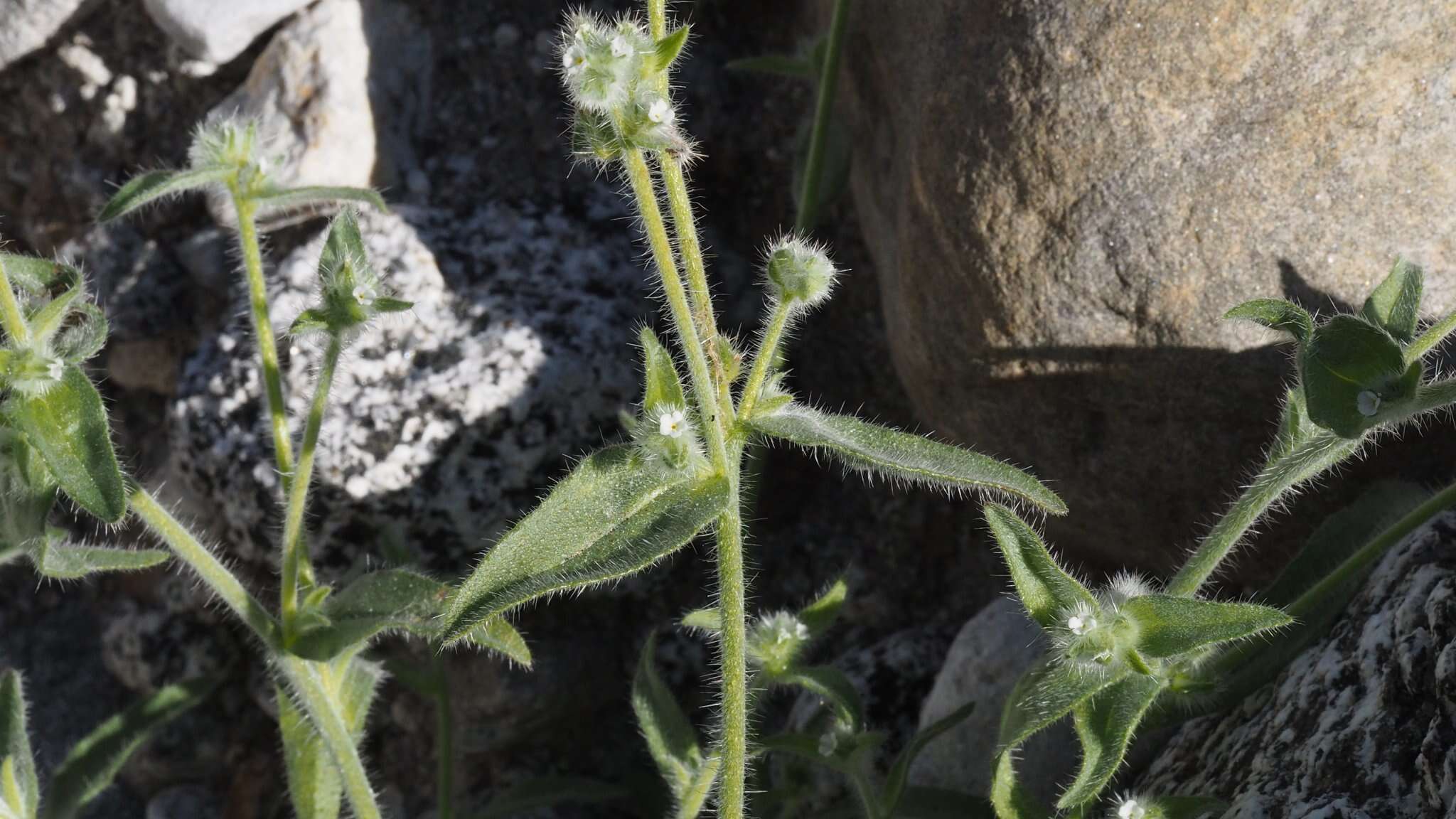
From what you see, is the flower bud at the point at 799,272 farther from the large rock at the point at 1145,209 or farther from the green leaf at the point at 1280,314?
the large rock at the point at 1145,209

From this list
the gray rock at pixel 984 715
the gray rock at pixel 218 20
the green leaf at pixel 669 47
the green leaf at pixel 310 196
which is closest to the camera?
the green leaf at pixel 669 47

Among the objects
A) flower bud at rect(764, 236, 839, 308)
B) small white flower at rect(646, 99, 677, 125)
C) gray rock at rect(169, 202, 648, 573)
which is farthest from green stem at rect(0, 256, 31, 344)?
flower bud at rect(764, 236, 839, 308)

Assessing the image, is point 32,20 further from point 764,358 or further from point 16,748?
point 764,358

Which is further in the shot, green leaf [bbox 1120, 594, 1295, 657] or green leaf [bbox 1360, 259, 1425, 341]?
green leaf [bbox 1360, 259, 1425, 341]

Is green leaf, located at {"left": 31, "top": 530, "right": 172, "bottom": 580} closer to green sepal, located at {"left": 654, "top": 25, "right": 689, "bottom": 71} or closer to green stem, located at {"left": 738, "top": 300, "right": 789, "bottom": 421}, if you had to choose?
green stem, located at {"left": 738, "top": 300, "right": 789, "bottom": 421}

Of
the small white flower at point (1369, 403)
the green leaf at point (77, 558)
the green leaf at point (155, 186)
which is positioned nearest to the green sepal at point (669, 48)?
the green leaf at point (155, 186)

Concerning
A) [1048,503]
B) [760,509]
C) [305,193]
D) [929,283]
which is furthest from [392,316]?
[1048,503]
